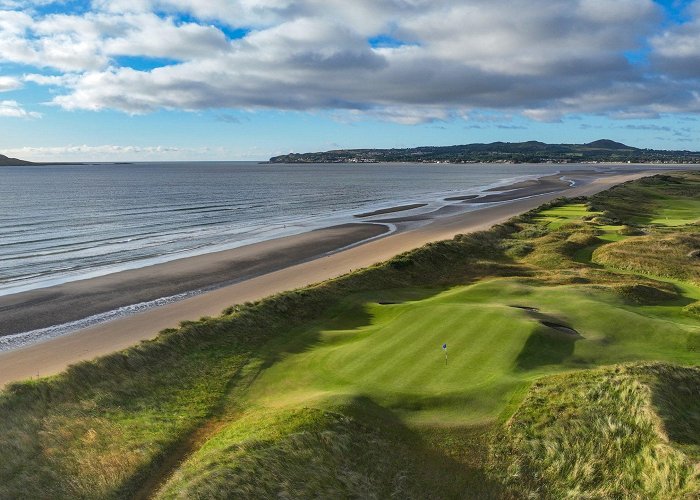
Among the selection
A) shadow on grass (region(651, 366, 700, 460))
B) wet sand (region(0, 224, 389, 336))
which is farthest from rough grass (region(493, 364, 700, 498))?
wet sand (region(0, 224, 389, 336))

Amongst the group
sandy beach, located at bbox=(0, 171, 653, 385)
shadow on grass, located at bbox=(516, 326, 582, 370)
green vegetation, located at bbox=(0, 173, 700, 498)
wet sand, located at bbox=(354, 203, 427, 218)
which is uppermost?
wet sand, located at bbox=(354, 203, 427, 218)

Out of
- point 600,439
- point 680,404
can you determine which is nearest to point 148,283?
point 600,439

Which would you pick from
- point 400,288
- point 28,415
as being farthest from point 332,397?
point 400,288

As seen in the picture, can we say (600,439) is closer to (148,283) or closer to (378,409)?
(378,409)

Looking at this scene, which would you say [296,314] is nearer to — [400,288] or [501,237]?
[400,288]

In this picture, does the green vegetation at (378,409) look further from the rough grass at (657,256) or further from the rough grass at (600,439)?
the rough grass at (657,256)

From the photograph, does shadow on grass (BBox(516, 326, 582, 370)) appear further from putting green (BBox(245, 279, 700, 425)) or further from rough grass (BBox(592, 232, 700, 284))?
rough grass (BBox(592, 232, 700, 284))

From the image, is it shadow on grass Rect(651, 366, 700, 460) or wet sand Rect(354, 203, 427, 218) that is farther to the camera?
wet sand Rect(354, 203, 427, 218)
